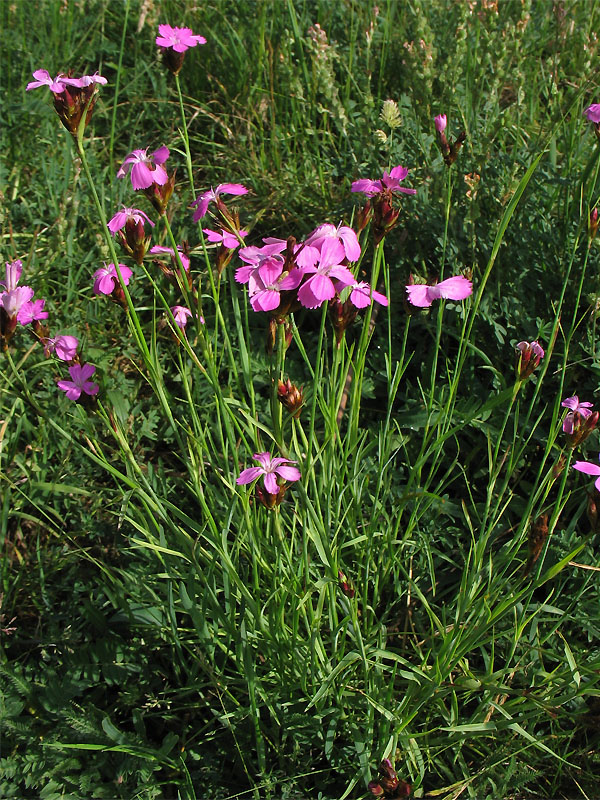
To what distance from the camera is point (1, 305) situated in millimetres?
1046

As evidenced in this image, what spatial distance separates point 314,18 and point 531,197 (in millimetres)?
1412

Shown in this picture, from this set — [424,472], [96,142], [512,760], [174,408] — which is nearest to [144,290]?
[174,408]

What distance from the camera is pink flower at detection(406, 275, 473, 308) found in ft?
3.65

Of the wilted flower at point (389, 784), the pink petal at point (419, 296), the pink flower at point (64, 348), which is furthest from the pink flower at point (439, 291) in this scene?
the wilted flower at point (389, 784)

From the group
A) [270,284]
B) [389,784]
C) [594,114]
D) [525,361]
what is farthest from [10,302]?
[594,114]

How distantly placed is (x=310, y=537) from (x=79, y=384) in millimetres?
471

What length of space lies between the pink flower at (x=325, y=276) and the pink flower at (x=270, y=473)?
9.7 inches

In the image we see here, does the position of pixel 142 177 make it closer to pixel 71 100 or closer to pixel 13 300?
pixel 71 100

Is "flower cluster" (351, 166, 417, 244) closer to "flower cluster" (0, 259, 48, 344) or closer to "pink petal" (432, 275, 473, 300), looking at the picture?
"pink petal" (432, 275, 473, 300)

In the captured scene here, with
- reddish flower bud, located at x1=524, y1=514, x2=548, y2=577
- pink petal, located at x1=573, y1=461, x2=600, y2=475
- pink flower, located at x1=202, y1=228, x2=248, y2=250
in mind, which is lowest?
reddish flower bud, located at x1=524, y1=514, x2=548, y2=577

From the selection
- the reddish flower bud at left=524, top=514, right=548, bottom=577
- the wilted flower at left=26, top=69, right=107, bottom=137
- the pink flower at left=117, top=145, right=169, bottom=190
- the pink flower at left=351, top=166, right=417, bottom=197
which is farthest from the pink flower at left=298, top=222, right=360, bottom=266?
the reddish flower bud at left=524, top=514, right=548, bottom=577

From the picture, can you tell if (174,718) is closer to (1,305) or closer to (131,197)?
(1,305)

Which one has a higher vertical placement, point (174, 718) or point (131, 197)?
point (131, 197)

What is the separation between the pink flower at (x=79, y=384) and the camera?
3.78ft
